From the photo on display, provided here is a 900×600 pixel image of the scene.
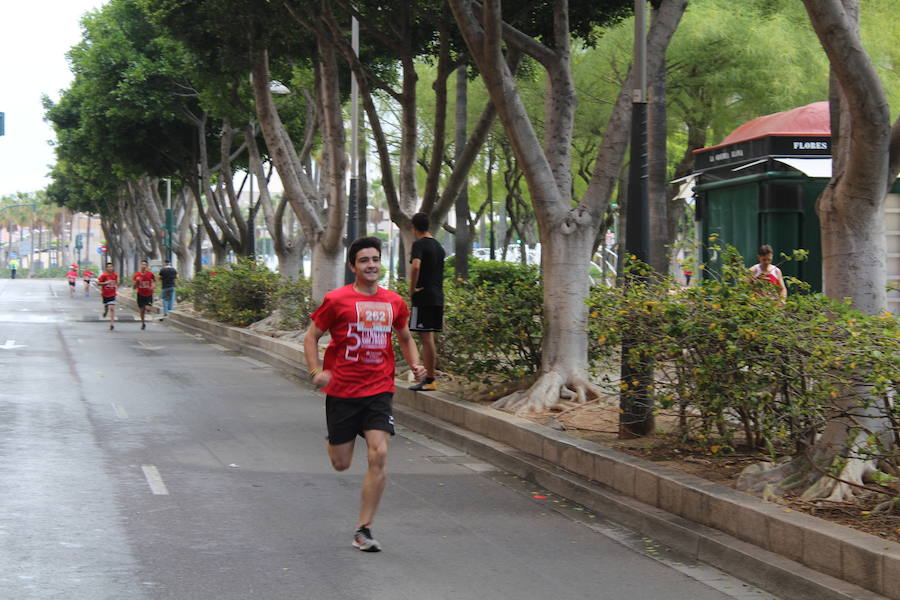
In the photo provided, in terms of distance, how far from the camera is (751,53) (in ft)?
95.1

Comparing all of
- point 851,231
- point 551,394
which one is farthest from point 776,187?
point 851,231

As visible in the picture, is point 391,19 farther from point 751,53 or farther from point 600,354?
point 751,53

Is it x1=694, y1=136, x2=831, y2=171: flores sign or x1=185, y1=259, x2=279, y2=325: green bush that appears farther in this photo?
x1=185, y1=259, x2=279, y2=325: green bush

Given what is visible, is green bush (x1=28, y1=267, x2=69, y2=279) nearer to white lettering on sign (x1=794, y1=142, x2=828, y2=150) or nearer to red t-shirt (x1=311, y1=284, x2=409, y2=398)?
white lettering on sign (x1=794, y1=142, x2=828, y2=150)

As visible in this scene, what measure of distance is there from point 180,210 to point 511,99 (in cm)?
4534

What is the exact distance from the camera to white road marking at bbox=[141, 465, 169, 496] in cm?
886

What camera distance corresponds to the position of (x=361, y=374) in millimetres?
7141

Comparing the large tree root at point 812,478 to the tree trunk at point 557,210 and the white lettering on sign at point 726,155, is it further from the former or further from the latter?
the white lettering on sign at point 726,155

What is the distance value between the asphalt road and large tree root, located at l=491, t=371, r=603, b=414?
3.03ft

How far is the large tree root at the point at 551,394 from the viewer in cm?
1170

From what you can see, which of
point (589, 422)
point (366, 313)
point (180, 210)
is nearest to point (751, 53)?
point (589, 422)

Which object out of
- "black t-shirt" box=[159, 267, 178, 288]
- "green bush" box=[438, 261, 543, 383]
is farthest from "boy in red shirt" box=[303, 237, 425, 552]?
"black t-shirt" box=[159, 267, 178, 288]

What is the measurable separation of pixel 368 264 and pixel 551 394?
500 centimetres

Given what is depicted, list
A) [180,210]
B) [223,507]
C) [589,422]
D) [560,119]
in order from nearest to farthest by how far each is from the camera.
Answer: [223,507] < [589,422] < [560,119] < [180,210]
